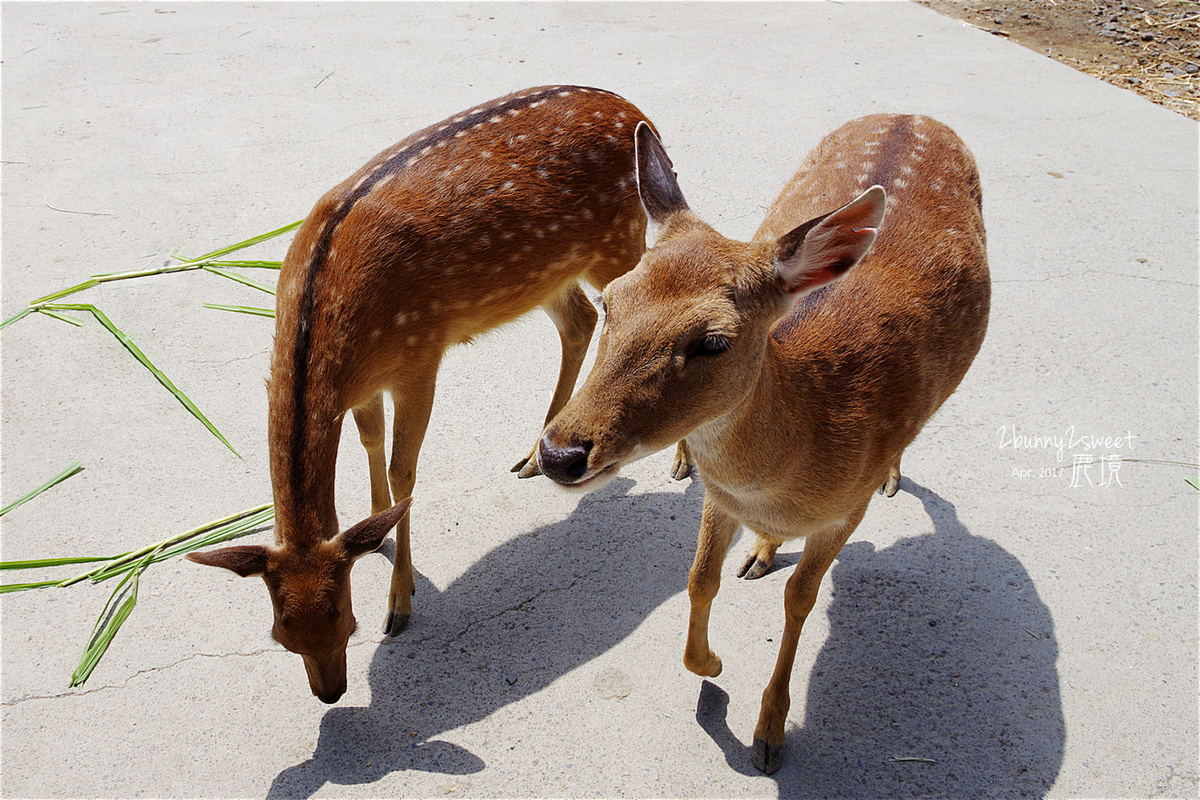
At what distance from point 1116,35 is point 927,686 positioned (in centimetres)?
763

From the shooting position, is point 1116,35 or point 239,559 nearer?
point 239,559

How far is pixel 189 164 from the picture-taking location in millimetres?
5781

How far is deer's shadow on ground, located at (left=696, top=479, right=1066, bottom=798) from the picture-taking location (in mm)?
2752

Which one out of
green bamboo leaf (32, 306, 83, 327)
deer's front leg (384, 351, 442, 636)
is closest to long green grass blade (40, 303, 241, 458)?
green bamboo leaf (32, 306, 83, 327)

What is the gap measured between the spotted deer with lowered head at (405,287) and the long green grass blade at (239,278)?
149 cm

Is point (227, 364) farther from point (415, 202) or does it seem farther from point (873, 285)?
point (873, 285)

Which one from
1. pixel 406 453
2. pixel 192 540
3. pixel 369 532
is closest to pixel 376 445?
pixel 406 453

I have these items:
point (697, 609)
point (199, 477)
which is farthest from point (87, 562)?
point (697, 609)

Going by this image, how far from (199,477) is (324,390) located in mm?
1388

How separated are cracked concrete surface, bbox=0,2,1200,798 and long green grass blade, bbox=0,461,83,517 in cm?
5

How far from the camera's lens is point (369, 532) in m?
2.53

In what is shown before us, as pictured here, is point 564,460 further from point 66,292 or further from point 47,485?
point 66,292

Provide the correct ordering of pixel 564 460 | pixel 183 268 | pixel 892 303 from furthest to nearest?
pixel 183 268 → pixel 892 303 → pixel 564 460

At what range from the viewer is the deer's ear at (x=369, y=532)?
98.7 inches
